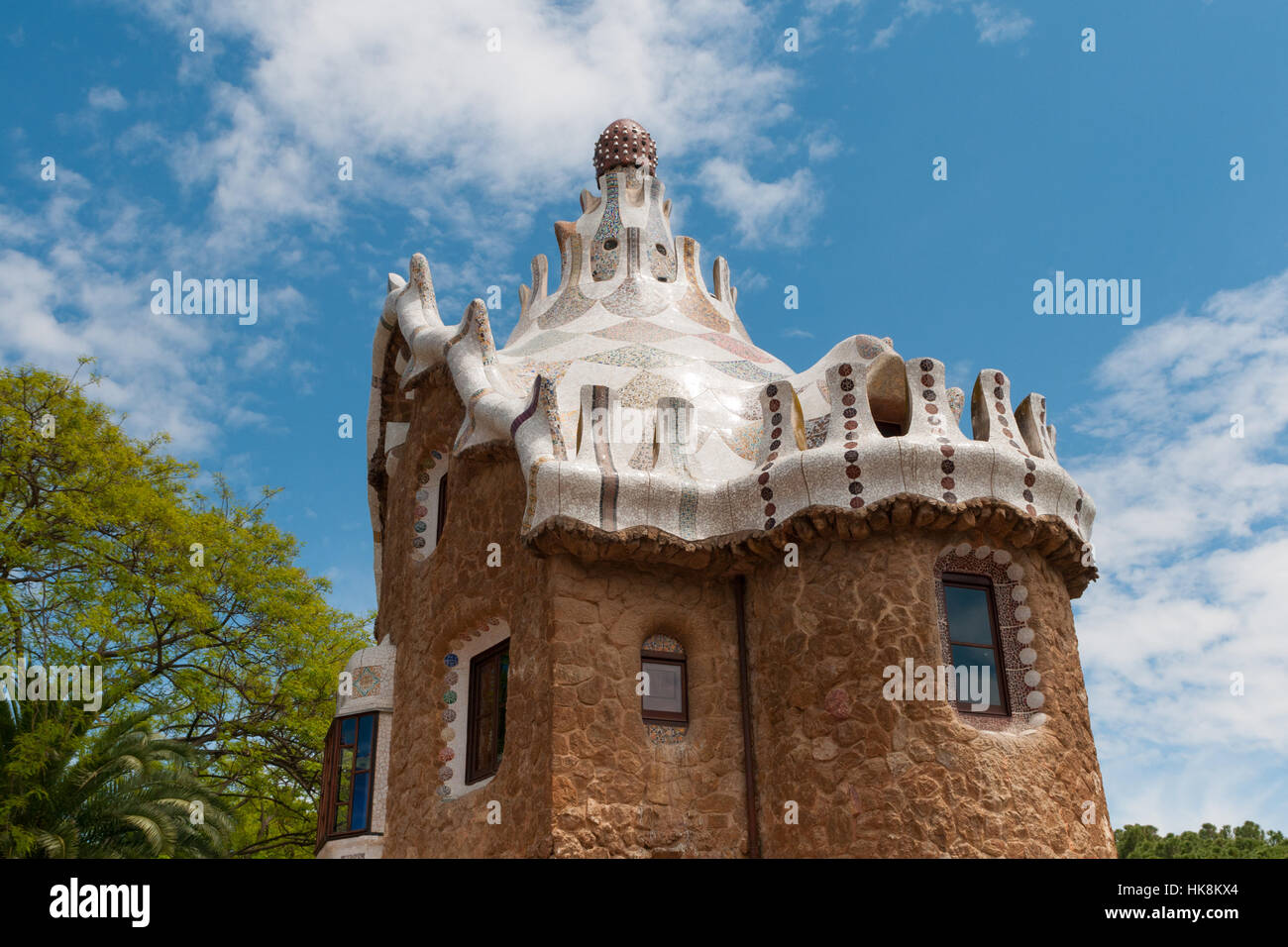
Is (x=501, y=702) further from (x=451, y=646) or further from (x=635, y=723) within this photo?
A: (x=635, y=723)

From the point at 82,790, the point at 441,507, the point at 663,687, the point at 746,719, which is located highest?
the point at 441,507

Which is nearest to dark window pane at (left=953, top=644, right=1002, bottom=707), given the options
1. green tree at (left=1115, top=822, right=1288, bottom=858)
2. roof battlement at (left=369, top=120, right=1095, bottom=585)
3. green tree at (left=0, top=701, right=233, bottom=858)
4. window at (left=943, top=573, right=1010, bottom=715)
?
window at (left=943, top=573, right=1010, bottom=715)

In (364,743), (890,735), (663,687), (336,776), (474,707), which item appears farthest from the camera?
(336,776)

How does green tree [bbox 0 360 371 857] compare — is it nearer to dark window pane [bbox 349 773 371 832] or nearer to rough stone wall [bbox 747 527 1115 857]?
dark window pane [bbox 349 773 371 832]

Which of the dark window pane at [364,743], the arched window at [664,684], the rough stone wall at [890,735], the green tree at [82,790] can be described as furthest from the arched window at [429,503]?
the green tree at [82,790]

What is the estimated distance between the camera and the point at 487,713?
9641 millimetres

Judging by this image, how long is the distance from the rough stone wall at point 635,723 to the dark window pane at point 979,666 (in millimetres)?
1542

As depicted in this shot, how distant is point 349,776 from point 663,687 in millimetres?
3630

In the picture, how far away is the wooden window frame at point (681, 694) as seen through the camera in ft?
28.1

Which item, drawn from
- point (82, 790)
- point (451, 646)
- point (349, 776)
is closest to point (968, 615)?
point (451, 646)

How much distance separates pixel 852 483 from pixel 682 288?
455 cm

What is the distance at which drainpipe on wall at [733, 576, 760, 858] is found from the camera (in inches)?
327
